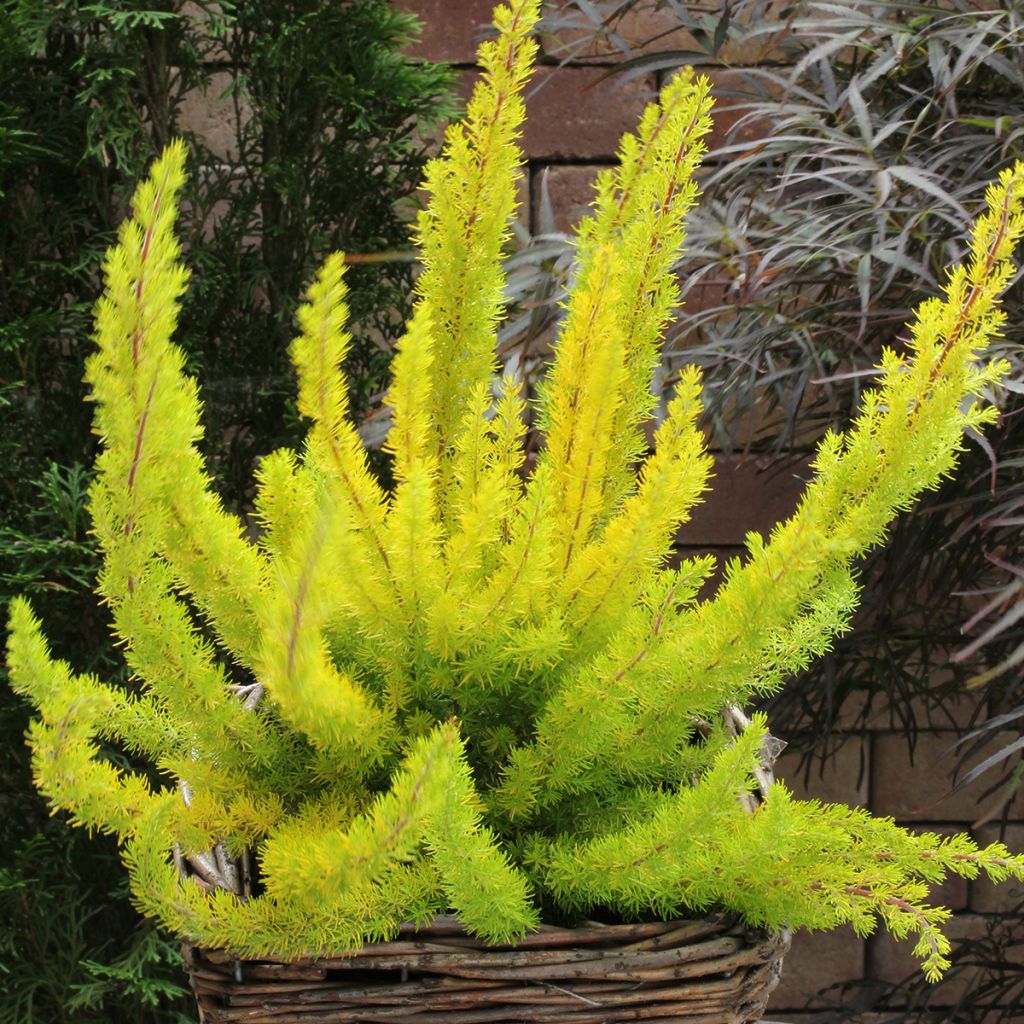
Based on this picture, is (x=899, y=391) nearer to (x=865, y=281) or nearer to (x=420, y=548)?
(x=420, y=548)

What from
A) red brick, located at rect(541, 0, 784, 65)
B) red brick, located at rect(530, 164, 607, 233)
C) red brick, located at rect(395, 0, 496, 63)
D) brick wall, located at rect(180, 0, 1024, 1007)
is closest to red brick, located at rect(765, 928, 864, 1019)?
brick wall, located at rect(180, 0, 1024, 1007)

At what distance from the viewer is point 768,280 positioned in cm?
101

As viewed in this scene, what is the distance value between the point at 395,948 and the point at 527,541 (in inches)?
6.9

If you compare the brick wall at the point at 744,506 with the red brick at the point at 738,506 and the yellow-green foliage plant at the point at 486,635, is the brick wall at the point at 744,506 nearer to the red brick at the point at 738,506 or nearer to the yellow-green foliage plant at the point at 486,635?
the red brick at the point at 738,506

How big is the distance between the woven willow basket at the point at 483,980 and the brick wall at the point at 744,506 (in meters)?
0.97

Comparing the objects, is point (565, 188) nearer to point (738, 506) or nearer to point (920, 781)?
point (738, 506)

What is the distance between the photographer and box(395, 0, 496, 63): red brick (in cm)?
147

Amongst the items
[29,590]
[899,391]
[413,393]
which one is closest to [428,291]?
[413,393]

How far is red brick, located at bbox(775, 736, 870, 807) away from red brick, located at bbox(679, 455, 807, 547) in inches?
12.0

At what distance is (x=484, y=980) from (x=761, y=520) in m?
1.11

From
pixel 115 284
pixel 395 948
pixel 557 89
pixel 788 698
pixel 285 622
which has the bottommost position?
pixel 788 698

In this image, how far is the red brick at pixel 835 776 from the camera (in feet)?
5.12

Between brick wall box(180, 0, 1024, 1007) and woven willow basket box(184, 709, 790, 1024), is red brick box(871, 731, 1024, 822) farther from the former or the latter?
woven willow basket box(184, 709, 790, 1024)

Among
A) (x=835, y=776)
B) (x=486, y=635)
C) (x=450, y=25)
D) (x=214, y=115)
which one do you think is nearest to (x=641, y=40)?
(x=450, y=25)
